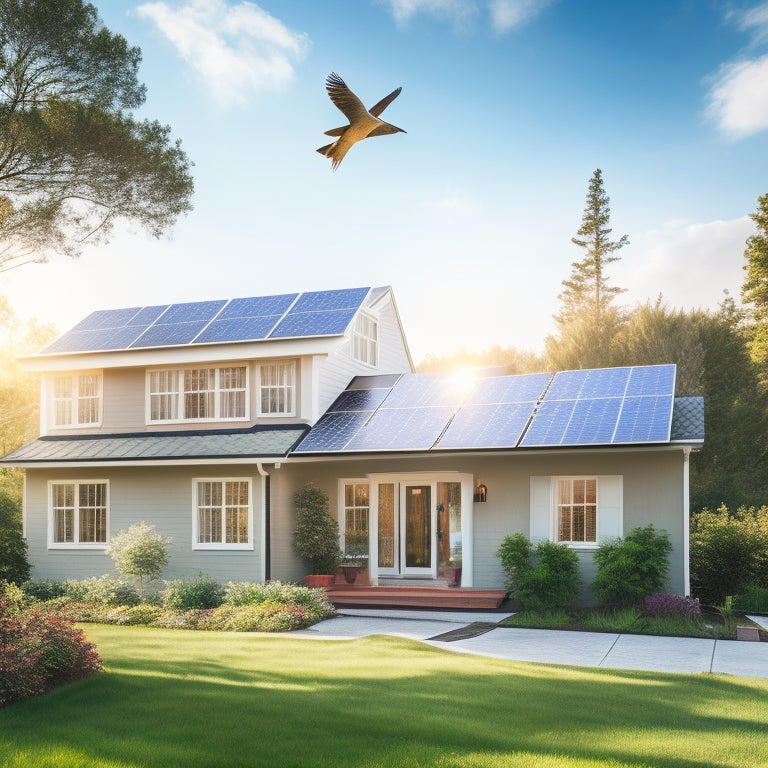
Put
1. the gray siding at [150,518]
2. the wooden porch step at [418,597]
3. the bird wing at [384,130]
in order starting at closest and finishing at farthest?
the bird wing at [384,130], the wooden porch step at [418,597], the gray siding at [150,518]

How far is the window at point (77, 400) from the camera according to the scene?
2169 cm

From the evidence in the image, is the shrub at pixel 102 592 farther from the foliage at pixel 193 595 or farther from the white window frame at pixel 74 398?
the white window frame at pixel 74 398

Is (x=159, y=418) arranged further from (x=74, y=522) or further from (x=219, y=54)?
(x=219, y=54)

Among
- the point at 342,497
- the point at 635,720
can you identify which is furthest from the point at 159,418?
the point at 635,720

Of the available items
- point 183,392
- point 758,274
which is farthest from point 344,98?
point 758,274

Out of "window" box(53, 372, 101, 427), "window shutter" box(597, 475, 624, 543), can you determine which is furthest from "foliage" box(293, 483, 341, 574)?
"window" box(53, 372, 101, 427)

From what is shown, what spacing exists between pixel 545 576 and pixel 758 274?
65.0ft

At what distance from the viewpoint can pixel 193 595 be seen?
16.4m

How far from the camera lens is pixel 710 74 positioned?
14.4m

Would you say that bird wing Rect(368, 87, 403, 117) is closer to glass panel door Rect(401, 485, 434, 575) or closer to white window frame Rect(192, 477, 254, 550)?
glass panel door Rect(401, 485, 434, 575)

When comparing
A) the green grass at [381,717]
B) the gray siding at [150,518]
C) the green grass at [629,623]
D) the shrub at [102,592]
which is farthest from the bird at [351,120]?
the shrub at [102,592]

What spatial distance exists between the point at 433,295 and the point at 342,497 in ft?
31.9

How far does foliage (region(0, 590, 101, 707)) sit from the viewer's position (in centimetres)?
796

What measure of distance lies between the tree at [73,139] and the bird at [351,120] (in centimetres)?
836
